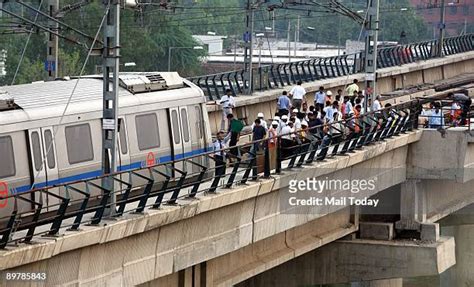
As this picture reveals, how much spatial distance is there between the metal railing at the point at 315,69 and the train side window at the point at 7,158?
2171 cm

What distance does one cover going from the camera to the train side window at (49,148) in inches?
961

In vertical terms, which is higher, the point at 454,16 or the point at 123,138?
the point at 454,16

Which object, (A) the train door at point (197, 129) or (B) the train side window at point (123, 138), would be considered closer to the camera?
(B) the train side window at point (123, 138)

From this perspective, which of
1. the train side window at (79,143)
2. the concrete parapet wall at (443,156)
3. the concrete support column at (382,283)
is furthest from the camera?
the concrete support column at (382,283)

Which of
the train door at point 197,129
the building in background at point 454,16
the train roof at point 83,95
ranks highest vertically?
the building in background at point 454,16

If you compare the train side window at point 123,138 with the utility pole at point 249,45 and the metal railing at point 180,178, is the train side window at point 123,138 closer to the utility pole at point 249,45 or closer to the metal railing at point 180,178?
the metal railing at point 180,178

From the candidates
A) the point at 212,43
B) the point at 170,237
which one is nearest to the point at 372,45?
the point at 170,237

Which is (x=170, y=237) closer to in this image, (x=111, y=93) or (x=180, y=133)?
(x=111, y=93)

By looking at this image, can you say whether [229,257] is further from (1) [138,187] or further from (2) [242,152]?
(1) [138,187]

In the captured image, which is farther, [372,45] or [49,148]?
[372,45]

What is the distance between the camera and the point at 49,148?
80.1ft

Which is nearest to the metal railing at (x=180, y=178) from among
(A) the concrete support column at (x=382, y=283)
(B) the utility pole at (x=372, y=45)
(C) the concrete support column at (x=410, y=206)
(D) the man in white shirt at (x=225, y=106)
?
(B) the utility pole at (x=372, y=45)

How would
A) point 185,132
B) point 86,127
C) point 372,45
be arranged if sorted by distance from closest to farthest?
point 86,127
point 185,132
point 372,45

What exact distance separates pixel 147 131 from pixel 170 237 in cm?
428
